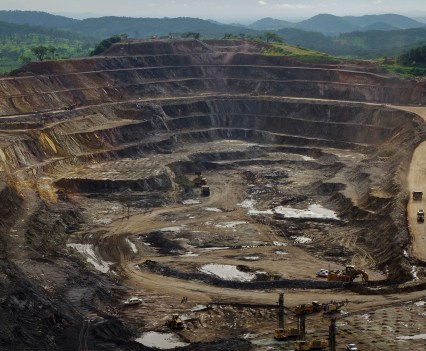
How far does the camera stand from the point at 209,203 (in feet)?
271

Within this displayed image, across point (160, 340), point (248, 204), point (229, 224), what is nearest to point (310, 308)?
point (160, 340)

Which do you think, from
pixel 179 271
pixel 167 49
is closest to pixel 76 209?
pixel 179 271

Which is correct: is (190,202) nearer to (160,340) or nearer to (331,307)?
(331,307)

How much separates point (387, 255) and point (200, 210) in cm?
2496

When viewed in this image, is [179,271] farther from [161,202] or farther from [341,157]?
[341,157]

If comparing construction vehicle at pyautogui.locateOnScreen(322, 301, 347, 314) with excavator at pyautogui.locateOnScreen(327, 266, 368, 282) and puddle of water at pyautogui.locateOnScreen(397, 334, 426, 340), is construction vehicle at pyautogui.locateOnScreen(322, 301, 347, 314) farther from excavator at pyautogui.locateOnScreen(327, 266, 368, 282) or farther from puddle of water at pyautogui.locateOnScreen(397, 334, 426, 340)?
excavator at pyautogui.locateOnScreen(327, 266, 368, 282)

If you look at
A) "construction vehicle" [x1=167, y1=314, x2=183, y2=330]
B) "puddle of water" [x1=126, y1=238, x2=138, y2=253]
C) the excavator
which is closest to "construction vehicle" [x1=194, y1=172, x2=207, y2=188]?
"puddle of water" [x1=126, y1=238, x2=138, y2=253]

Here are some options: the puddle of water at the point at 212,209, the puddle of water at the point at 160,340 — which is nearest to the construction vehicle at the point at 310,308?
the puddle of water at the point at 160,340

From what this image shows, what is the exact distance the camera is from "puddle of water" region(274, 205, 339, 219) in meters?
76.6

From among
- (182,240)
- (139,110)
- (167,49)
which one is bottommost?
(182,240)

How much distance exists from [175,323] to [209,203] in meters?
36.2

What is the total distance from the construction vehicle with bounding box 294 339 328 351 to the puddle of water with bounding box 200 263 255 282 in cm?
1736

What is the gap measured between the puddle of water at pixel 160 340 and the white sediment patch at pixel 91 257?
14.0 m

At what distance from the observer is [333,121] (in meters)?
112
